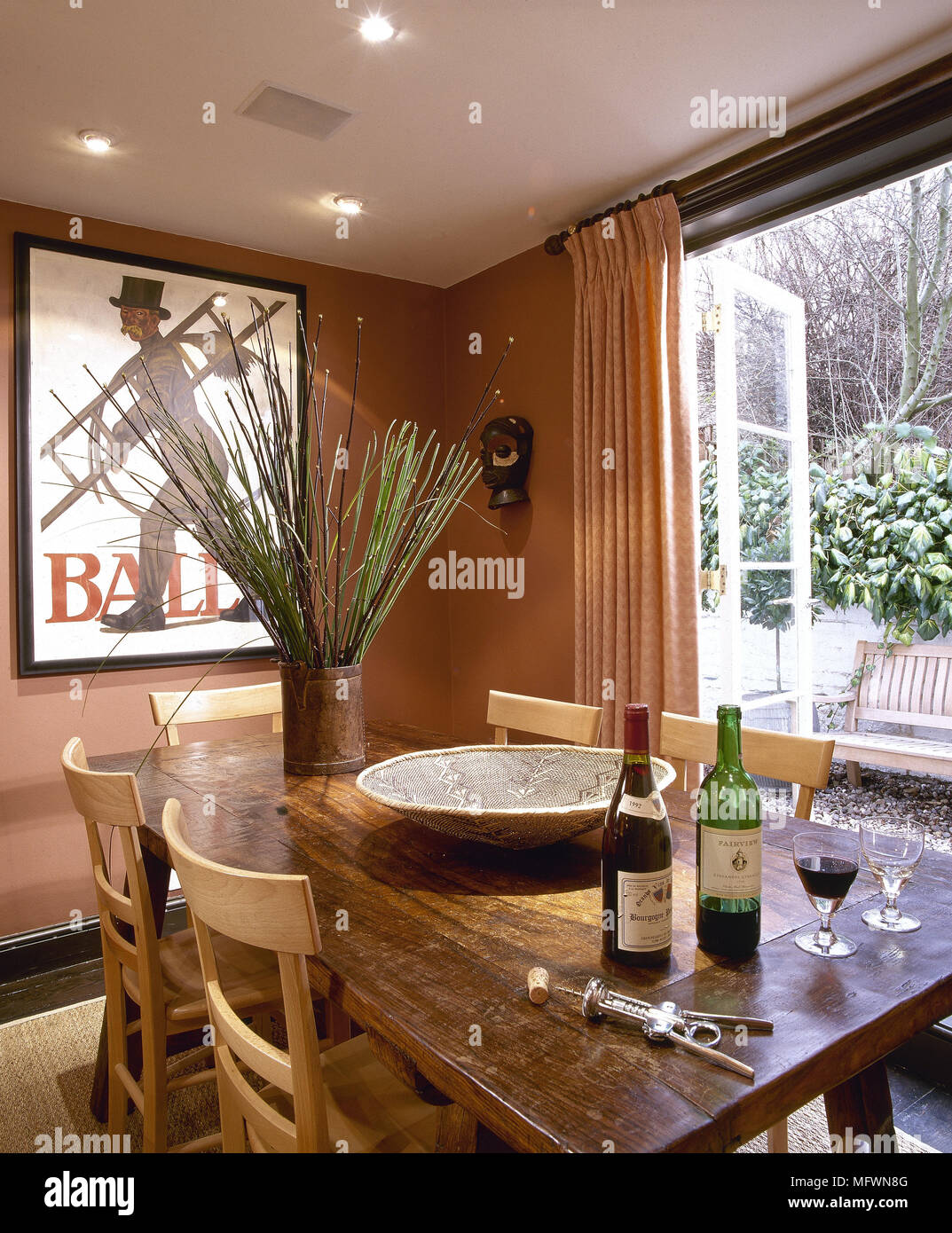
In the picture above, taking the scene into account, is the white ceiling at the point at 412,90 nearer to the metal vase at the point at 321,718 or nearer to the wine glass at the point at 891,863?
the metal vase at the point at 321,718

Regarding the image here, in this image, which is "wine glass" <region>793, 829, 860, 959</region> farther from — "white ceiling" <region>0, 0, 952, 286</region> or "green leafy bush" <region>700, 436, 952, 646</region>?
"green leafy bush" <region>700, 436, 952, 646</region>

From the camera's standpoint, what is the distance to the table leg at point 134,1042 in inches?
74.8

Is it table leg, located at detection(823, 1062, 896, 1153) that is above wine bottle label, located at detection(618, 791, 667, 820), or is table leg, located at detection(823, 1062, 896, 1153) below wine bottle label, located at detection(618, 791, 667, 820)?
below

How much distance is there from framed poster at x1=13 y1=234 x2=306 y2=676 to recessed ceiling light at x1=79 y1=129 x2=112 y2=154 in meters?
0.51

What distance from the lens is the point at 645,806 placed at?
3.14 feet

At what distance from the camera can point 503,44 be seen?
2.03 metres

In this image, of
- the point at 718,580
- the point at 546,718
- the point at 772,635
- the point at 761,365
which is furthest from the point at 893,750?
the point at 546,718

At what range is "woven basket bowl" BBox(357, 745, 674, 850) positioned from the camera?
1225mm

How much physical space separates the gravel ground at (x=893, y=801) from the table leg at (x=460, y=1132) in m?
3.99

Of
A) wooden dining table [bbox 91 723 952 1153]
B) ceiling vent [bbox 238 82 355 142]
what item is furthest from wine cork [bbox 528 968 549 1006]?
ceiling vent [bbox 238 82 355 142]

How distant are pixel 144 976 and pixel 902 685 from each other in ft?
→ 15.2

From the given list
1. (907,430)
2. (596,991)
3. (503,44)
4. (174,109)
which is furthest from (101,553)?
(907,430)

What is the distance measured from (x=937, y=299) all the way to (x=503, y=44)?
13.8ft
